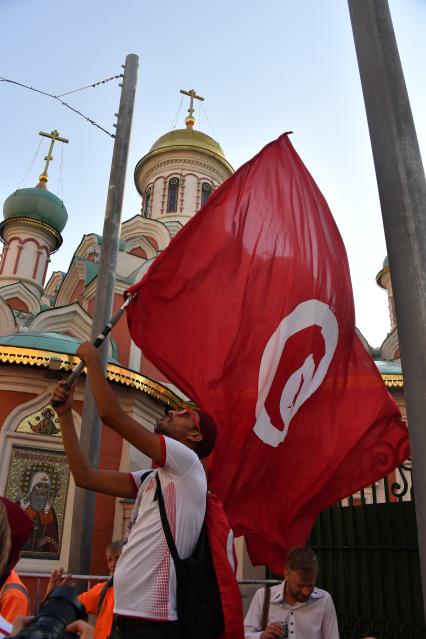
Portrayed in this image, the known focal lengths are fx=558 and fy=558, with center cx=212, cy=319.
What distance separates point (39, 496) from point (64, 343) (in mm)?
2583

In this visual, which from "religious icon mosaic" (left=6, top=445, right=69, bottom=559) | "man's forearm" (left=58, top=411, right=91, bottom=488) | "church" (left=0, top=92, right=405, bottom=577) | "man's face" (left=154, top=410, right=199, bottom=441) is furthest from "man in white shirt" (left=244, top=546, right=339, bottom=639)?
"religious icon mosaic" (left=6, top=445, right=69, bottom=559)

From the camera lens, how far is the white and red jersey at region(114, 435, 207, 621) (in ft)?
6.24

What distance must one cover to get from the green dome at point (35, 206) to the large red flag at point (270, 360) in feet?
64.4

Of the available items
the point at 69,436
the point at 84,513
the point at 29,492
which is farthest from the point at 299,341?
the point at 29,492

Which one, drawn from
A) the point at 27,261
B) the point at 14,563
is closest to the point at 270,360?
the point at 14,563

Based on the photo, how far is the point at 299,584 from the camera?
314 centimetres

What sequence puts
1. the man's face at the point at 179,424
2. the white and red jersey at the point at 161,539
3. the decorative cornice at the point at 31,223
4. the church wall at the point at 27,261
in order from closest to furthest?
1. the white and red jersey at the point at 161,539
2. the man's face at the point at 179,424
3. the church wall at the point at 27,261
4. the decorative cornice at the point at 31,223

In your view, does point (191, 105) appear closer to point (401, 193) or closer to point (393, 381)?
point (393, 381)

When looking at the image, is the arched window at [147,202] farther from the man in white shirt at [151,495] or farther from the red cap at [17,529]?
the red cap at [17,529]

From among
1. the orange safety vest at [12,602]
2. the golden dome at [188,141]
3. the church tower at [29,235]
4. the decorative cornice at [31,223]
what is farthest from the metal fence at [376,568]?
the golden dome at [188,141]

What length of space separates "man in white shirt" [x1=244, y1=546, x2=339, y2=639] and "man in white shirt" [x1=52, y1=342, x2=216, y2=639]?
1215 millimetres

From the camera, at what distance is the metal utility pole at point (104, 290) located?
17.1 feet

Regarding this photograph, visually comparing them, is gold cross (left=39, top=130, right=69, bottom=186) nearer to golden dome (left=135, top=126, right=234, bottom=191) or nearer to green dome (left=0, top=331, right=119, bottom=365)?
golden dome (left=135, top=126, right=234, bottom=191)

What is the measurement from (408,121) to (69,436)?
105 inches
